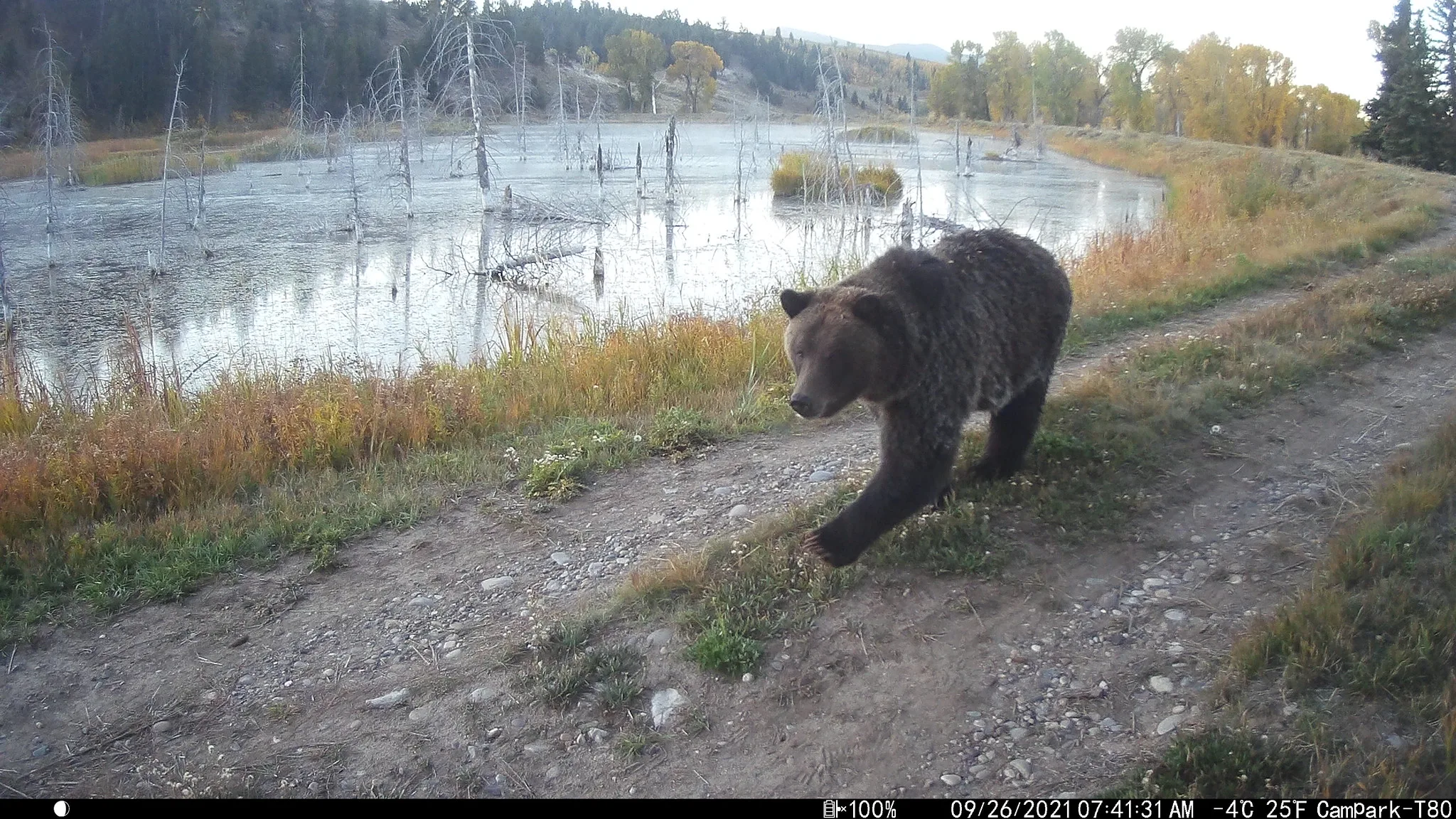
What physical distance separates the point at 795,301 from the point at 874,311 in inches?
17.6

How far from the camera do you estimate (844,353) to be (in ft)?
14.5

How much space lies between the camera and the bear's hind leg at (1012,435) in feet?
17.8

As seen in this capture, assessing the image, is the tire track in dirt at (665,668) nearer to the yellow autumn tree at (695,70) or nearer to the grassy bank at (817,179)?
the grassy bank at (817,179)

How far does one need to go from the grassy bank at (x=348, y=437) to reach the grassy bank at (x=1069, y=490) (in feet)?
0.28

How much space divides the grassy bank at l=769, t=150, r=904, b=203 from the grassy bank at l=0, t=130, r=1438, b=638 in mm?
11855

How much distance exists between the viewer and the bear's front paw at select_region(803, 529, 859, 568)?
4.29 m

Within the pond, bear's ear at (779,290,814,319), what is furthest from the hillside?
bear's ear at (779,290,814,319)

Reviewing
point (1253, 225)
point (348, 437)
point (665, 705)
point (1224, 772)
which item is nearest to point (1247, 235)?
point (1253, 225)

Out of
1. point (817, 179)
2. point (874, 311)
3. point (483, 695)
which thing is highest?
point (817, 179)

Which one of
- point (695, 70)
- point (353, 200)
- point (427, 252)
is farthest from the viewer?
point (695, 70)

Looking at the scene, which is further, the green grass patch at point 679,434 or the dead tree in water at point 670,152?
the dead tree in water at point 670,152

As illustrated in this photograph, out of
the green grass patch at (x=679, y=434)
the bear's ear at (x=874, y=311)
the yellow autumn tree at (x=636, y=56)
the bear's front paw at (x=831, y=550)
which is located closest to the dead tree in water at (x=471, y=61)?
the green grass patch at (x=679, y=434)

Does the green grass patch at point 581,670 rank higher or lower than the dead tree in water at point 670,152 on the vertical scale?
lower

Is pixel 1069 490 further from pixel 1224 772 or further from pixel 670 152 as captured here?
pixel 670 152
